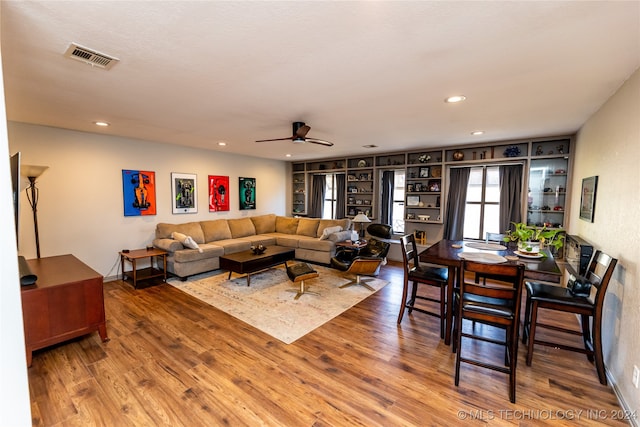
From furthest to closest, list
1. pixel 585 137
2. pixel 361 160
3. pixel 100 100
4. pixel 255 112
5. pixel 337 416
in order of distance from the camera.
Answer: pixel 361 160, pixel 585 137, pixel 255 112, pixel 100 100, pixel 337 416

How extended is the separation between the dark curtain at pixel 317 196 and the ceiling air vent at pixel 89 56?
5.96m

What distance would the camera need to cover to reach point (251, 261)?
14.4ft

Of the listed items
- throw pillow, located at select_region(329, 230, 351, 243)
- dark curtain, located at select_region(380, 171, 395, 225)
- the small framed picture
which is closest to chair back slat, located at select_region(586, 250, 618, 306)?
the small framed picture

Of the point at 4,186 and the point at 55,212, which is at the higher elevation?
the point at 4,186

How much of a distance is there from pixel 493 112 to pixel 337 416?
3.45 meters

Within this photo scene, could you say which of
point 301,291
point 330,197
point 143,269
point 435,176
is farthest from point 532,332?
point 330,197

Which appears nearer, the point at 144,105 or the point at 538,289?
the point at 538,289

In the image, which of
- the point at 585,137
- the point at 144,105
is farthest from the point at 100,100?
the point at 585,137

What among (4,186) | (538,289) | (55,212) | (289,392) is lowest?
(289,392)

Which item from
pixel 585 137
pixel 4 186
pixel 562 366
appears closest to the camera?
pixel 4 186

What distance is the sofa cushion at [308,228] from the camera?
6.53 m

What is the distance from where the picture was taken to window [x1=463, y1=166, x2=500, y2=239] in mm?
5332

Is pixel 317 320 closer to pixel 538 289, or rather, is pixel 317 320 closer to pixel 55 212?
pixel 538 289

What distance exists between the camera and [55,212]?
13.5 feet
